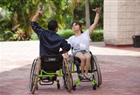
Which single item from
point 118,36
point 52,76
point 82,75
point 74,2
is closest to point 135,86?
point 82,75

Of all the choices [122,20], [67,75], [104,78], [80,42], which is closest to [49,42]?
[67,75]

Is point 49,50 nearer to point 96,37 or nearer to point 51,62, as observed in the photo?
point 51,62

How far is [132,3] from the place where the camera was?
2164 centimetres

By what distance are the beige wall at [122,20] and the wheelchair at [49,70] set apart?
1305 cm

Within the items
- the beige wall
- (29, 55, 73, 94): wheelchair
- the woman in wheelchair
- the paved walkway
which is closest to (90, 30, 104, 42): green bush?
the beige wall

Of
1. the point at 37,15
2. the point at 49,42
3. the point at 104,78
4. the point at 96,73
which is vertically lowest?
the point at 104,78

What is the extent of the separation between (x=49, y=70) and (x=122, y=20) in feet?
43.7

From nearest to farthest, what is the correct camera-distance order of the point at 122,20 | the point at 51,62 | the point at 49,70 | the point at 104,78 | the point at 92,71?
1. the point at 51,62
2. the point at 49,70
3. the point at 92,71
4. the point at 104,78
5. the point at 122,20

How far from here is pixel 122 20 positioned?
2167 centimetres

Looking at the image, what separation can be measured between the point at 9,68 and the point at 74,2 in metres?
16.9

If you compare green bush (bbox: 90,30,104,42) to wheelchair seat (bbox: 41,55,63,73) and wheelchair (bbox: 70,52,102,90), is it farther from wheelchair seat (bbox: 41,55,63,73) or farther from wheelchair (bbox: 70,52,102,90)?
wheelchair seat (bbox: 41,55,63,73)

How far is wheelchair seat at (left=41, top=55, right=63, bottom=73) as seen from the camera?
8.57 metres

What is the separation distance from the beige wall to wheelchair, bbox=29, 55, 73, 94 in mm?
13051

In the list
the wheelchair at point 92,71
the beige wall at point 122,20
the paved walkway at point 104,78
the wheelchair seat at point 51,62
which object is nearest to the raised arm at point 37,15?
the wheelchair seat at point 51,62
